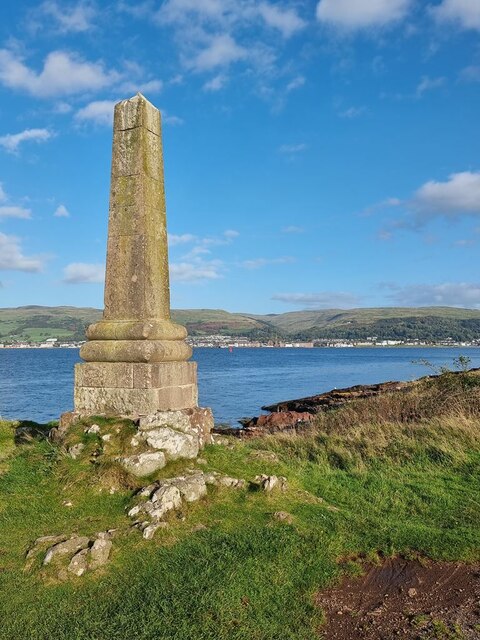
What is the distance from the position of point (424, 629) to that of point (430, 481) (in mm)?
3655

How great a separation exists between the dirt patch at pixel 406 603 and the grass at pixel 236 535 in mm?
132

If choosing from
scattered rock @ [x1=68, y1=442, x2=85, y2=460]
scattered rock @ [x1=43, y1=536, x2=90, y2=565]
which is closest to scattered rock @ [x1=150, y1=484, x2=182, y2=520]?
scattered rock @ [x1=43, y1=536, x2=90, y2=565]

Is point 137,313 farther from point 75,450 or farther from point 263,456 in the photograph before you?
point 263,456

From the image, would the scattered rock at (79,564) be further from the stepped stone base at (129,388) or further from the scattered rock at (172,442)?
the stepped stone base at (129,388)

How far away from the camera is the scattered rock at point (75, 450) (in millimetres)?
6555

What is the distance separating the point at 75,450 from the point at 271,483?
2.50 m

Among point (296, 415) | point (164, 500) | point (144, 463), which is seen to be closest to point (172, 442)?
point (144, 463)

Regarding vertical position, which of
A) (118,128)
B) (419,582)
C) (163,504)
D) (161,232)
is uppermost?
(118,128)

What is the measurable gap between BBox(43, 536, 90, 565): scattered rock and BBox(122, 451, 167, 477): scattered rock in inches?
51.6

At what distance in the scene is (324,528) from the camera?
17.8 ft

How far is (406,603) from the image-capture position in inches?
168

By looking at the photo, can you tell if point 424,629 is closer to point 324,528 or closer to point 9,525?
point 324,528

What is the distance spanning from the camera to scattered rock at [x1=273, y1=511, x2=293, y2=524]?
544 cm

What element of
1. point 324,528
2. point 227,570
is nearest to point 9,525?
point 227,570
